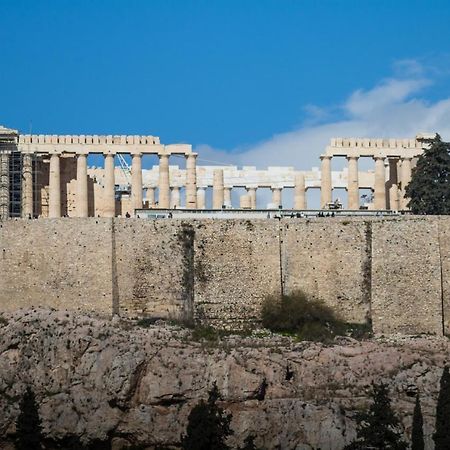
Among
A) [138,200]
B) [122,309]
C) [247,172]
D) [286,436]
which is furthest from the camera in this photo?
[247,172]

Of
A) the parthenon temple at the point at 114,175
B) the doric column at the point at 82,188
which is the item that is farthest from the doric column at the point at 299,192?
the doric column at the point at 82,188

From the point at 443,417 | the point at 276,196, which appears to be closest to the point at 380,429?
the point at 443,417

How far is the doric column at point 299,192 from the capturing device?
74.8 meters

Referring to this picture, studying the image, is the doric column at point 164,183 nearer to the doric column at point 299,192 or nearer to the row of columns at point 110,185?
the row of columns at point 110,185

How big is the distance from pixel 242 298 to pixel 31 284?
7.13m

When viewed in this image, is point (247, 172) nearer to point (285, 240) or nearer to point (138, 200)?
point (138, 200)

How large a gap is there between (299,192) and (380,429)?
22445mm

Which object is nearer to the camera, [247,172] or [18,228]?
[18,228]

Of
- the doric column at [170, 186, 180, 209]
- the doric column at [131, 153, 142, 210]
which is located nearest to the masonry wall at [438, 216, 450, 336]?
the doric column at [131, 153, 142, 210]

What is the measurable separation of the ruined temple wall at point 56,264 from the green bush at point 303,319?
548 cm

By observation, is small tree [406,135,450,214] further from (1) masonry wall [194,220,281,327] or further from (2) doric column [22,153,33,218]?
(2) doric column [22,153,33,218]

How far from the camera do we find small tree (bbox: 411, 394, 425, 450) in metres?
54.6

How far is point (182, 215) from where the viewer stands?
216 ft

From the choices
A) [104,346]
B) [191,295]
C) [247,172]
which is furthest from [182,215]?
[247,172]
